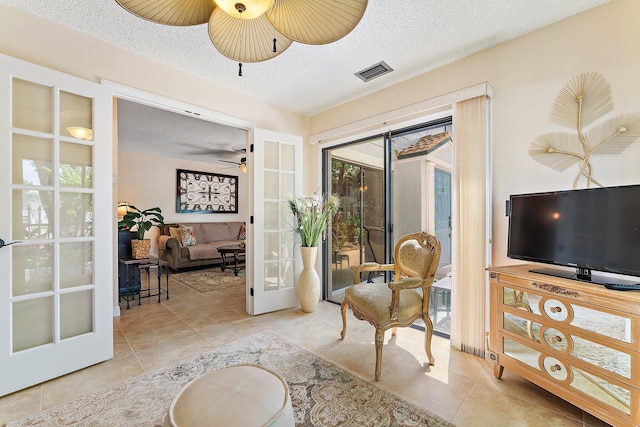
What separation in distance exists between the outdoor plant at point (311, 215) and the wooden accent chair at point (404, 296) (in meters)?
0.91

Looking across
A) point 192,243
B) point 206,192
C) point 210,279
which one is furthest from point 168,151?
point 210,279

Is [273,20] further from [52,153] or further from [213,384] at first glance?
[52,153]

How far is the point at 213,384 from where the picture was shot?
3.86 feet

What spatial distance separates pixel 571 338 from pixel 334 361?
151cm

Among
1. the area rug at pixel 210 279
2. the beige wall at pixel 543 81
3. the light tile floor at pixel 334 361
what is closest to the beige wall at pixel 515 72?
the beige wall at pixel 543 81

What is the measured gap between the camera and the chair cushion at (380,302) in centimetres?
201

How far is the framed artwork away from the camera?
640 cm

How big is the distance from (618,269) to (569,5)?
1.74 meters

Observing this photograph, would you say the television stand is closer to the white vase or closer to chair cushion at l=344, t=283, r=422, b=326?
chair cushion at l=344, t=283, r=422, b=326

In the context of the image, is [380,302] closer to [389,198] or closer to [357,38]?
[389,198]

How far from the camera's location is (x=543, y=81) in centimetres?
204

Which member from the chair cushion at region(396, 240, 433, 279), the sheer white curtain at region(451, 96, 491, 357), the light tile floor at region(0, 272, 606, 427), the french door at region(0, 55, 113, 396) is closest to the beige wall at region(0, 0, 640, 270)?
the sheer white curtain at region(451, 96, 491, 357)

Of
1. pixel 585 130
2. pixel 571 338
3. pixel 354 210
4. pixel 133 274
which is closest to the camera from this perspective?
pixel 571 338

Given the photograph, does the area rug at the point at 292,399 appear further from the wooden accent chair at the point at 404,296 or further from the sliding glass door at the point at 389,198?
the sliding glass door at the point at 389,198
